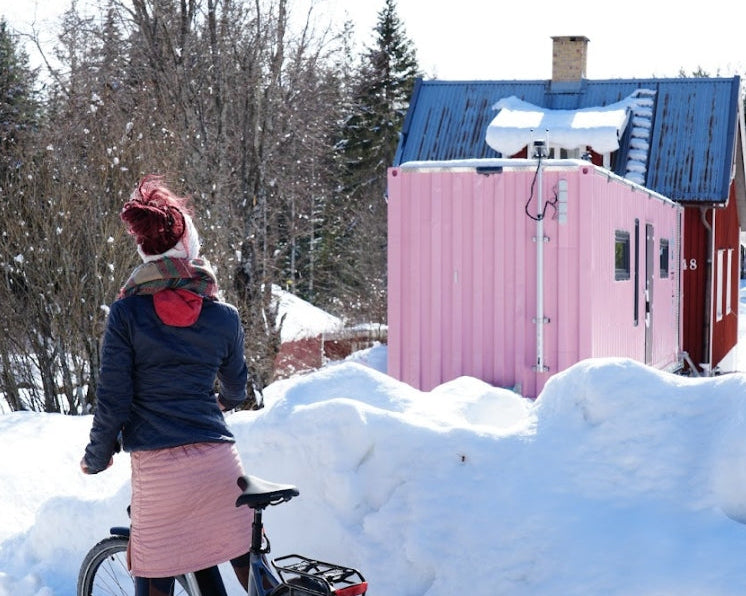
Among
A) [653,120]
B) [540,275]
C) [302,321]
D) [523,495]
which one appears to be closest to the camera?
[523,495]

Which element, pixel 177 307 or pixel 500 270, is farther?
pixel 500 270

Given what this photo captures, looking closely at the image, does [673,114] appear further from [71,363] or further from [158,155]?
[71,363]

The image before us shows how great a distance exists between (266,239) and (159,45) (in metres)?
4.19

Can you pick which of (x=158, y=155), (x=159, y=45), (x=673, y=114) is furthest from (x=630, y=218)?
(x=159, y=45)

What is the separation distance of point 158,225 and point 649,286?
448 inches

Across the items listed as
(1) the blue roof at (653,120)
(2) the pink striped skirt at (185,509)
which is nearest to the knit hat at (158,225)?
(2) the pink striped skirt at (185,509)

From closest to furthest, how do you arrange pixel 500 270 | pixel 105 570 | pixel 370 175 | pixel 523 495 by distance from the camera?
1. pixel 105 570
2. pixel 523 495
3. pixel 500 270
4. pixel 370 175

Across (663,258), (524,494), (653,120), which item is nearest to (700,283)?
(653,120)

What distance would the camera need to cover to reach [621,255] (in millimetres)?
12164

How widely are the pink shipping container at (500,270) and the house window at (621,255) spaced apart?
24 cm

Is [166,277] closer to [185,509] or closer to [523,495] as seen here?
[185,509]

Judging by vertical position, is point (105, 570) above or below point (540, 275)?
below

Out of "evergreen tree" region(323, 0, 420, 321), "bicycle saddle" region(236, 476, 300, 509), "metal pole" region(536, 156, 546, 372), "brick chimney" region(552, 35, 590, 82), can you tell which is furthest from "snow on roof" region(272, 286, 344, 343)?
"bicycle saddle" region(236, 476, 300, 509)

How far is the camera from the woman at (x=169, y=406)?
3.59m
